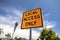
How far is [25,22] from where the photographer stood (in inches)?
389

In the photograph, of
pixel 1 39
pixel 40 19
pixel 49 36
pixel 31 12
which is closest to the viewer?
pixel 40 19

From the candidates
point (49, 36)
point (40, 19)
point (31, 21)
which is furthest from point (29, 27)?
point (49, 36)

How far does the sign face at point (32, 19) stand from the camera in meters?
9.16

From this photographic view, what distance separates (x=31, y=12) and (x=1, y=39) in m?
71.8

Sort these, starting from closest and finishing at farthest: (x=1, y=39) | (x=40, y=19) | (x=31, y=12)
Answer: (x=40, y=19)
(x=31, y=12)
(x=1, y=39)

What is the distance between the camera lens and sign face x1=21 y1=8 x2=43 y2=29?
9.16 metres

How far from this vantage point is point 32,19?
9555mm

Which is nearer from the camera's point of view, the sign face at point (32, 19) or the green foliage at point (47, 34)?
the sign face at point (32, 19)

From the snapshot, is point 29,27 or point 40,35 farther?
point 40,35

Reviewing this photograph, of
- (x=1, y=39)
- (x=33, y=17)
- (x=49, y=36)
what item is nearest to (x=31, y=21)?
(x=33, y=17)

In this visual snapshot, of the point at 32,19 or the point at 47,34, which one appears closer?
→ the point at 32,19

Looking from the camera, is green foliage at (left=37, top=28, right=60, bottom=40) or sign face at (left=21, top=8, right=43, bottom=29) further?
green foliage at (left=37, top=28, right=60, bottom=40)

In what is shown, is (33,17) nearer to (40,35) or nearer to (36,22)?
(36,22)

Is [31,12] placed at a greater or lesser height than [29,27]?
greater
